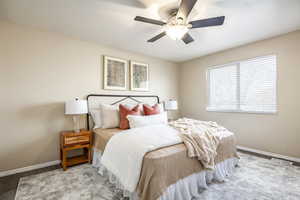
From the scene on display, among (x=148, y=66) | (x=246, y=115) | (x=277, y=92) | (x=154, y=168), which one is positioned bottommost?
(x=154, y=168)

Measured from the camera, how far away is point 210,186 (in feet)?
6.48

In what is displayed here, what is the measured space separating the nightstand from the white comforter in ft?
2.43

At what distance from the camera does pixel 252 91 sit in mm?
3326

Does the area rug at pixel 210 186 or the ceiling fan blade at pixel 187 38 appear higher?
the ceiling fan blade at pixel 187 38

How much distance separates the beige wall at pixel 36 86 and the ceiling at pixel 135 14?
289 millimetres

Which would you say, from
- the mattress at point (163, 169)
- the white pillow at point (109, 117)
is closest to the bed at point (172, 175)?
the mattress at point (163, 169)

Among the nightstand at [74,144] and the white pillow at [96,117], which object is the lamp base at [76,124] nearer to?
the nightstand at [74,144]

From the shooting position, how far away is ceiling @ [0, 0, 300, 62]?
1.94 meters

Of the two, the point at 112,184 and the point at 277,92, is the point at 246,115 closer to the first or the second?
the point at 277,92

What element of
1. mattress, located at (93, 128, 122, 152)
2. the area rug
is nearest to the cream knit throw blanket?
the area rug

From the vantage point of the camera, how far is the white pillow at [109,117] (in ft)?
9.47

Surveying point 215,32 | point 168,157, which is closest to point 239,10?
point 215,32

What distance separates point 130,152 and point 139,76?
2.64 meters

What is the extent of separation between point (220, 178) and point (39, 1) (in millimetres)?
3641
